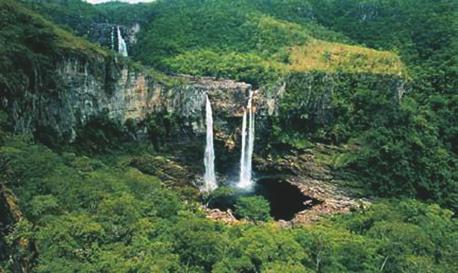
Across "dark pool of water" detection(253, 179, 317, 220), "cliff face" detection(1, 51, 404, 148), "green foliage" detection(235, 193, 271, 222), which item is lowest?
"dark pool of water" detection(253, 179, 317, 220)

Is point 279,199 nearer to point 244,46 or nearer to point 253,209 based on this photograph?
point 253,209

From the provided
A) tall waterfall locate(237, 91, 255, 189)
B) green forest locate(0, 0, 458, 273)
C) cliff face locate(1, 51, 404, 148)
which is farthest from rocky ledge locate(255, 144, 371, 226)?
cliff face locate(1, 51, 404, 148)

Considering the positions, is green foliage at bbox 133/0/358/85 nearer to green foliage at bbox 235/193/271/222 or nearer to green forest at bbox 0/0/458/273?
green forest at bbox 0/0/458/273

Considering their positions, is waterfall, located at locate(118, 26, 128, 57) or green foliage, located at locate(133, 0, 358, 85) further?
waterfall, located at locate(118, 26, 128, 57)

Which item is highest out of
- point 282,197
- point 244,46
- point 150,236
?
point 244,46

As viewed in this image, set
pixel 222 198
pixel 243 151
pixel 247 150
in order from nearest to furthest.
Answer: pixel 222 198 → pixel 243 151 → pixel 247 150

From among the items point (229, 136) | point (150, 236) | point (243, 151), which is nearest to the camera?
point (150, 236)

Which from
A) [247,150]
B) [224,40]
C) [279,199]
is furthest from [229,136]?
[224,40]
